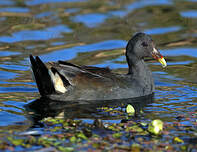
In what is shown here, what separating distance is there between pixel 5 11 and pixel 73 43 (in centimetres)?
331

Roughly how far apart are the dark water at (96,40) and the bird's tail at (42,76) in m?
0.46

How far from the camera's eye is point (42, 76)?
812 cm

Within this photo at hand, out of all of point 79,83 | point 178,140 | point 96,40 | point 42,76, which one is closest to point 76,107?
point 79,83

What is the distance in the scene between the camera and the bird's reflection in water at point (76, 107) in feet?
24.8

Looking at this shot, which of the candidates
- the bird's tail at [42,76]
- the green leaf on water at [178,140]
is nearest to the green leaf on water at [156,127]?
the green leaf on water at [178,140]

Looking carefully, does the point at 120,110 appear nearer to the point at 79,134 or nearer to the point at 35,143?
the point at 79,134

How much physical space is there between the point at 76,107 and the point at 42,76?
798 mm

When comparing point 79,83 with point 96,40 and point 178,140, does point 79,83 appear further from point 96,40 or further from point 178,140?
point 96,40

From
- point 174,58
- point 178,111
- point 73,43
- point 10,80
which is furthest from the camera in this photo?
point 73,43

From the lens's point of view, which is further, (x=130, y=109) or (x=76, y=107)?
(x=76, y=107)

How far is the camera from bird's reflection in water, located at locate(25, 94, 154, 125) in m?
7.57

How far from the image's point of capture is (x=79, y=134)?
628 cm

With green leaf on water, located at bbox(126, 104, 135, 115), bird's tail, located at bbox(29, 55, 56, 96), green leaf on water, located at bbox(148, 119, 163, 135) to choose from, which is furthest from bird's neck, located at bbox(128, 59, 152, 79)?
green leaf on water, located at bbox(148, 119, 163, 135)

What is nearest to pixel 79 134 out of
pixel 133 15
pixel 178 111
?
pixel 178 111
